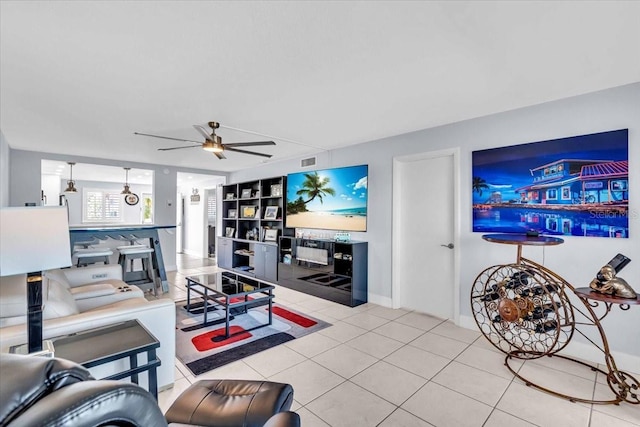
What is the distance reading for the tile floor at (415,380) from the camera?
199cm

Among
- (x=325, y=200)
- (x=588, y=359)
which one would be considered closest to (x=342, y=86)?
(x=325, y=200)

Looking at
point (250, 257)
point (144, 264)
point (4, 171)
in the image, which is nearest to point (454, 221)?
point (250, 257)

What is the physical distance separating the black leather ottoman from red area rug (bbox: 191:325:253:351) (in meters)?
1.53

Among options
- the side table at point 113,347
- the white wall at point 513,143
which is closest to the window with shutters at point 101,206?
the white wall at point 513,143

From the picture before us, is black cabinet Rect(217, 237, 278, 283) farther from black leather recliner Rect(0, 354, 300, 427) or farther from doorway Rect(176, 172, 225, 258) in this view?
black leather recliner Rect(0, 354, 300, 427)

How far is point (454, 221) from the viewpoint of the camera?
3.60 meters

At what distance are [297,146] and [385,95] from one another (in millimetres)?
2355

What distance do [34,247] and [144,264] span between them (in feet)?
14.0

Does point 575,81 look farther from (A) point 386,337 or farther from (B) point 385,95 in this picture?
(A) point 386,337

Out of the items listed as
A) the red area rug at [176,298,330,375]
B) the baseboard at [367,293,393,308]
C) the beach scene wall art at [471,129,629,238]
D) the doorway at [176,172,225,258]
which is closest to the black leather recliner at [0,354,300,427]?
the red area rug at [176,298,330,375]

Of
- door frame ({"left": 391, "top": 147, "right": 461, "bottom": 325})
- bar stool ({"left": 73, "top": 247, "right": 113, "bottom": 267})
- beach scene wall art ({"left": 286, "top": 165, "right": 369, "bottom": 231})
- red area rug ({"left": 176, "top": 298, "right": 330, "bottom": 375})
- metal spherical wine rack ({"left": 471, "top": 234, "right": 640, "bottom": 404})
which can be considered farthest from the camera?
bar stool ({"left": 73, "top": 247, "right": 113, "bottom": 267})

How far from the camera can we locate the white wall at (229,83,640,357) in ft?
8.29

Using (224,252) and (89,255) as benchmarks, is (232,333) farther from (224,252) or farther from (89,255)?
(224,252)

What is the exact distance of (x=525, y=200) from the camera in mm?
3043
